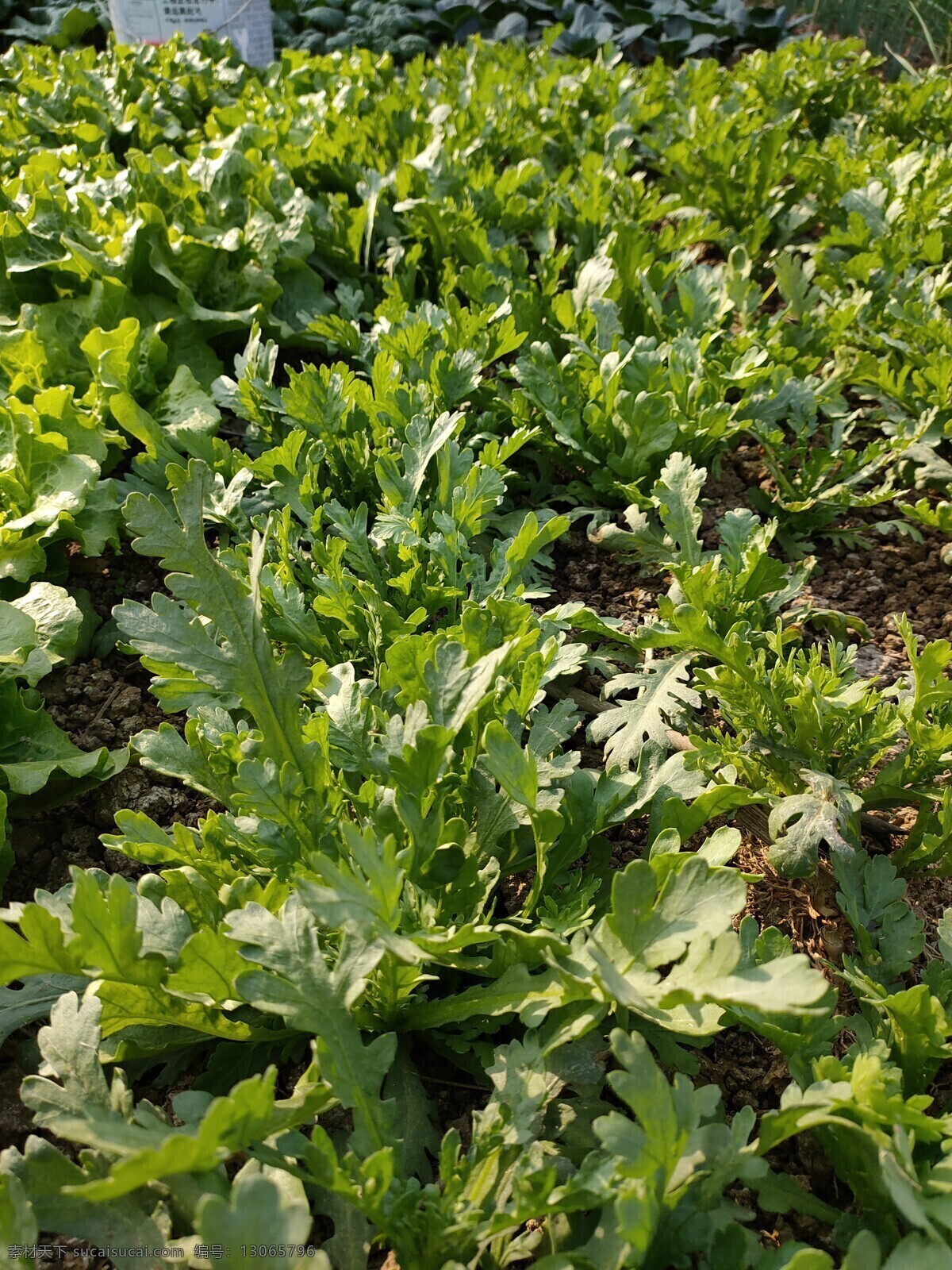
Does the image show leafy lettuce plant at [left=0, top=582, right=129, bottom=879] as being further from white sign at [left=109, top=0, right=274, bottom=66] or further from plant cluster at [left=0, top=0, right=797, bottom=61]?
plant cluster at [left=0, top=0, right=797, bottom=61]

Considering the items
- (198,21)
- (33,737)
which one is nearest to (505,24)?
(198,21)

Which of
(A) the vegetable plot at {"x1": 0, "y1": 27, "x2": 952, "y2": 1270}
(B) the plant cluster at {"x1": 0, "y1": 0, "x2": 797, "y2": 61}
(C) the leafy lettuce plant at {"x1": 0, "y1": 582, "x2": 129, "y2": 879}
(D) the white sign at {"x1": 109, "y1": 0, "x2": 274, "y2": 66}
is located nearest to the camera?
(A) the vegetable plot at {"x1": 0, "y1": 27, "x2": 952, "y2": 1270}

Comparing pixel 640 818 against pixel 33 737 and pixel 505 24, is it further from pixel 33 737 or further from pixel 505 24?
pixel 505 24

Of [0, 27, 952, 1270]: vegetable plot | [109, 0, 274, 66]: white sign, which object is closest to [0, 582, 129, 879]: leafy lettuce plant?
[0, 27, 952, 1270]: vegetable plot

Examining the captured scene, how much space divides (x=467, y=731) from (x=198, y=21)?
16.4 ft

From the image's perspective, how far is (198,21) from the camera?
503 centimetres

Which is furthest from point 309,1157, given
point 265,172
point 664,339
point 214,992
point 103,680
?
point 265,172

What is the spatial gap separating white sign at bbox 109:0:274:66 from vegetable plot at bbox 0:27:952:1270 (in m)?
Result: 2.00

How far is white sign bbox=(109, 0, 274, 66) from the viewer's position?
484 centimetres

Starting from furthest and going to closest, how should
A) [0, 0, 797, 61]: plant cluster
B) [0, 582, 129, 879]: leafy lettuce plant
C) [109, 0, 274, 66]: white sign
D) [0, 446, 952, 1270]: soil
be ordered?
[0, 0, 797, 61]: plant cluster
[109, 0, 274, 66]: white sign
[0, 582, 129, 879]: leafy lettuce plant
[0, 446, 952, 1270]: soil

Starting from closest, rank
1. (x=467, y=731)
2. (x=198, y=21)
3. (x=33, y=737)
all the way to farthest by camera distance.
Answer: (x=467, y=731) → (x=33, y=737) → (x=198, y=21)

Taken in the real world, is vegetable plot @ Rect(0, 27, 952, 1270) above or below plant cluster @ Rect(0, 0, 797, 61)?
below

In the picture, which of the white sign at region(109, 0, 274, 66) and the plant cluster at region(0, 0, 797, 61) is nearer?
the white sign at region(109, 0, 274, 66)

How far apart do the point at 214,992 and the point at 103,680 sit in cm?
101
